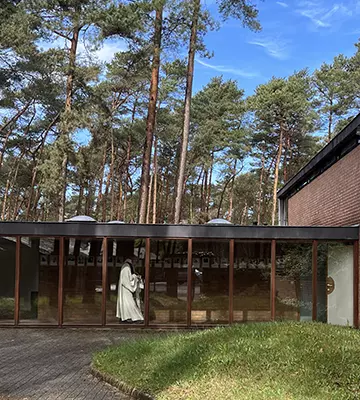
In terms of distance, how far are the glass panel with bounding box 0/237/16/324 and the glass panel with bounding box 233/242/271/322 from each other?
18.0ft

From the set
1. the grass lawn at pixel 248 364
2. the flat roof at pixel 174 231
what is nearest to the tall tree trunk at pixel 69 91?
the flat roof at pixel 174 231

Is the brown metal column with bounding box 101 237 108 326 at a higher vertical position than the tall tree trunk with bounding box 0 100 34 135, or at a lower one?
lower

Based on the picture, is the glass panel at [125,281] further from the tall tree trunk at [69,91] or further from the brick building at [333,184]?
the tall tree trunk at [69,91]

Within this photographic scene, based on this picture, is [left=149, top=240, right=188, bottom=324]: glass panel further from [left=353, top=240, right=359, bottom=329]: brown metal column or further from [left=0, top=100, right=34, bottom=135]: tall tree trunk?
[left=0, top=100, right=34, bottom=135]: tall tree trunk

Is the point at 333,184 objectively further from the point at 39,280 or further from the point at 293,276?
the point at 39,280

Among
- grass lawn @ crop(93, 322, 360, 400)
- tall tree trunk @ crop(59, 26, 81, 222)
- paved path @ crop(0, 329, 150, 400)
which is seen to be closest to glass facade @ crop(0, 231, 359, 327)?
paved path @ crop(0, 329, 150, 400)

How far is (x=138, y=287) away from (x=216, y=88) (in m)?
27.3

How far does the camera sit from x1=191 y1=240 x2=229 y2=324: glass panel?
1162 centimetres

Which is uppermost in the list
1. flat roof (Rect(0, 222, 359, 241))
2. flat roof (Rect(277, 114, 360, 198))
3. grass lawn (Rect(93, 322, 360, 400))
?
flat roof (Rect(277, 114, 360, 198))

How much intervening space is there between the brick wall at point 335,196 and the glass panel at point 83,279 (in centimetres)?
637

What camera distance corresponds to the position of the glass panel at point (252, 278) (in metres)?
11.6

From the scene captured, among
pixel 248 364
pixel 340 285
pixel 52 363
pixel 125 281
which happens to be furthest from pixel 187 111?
pixel 248 364

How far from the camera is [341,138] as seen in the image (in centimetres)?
1266

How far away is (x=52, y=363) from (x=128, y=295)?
4.10 m
